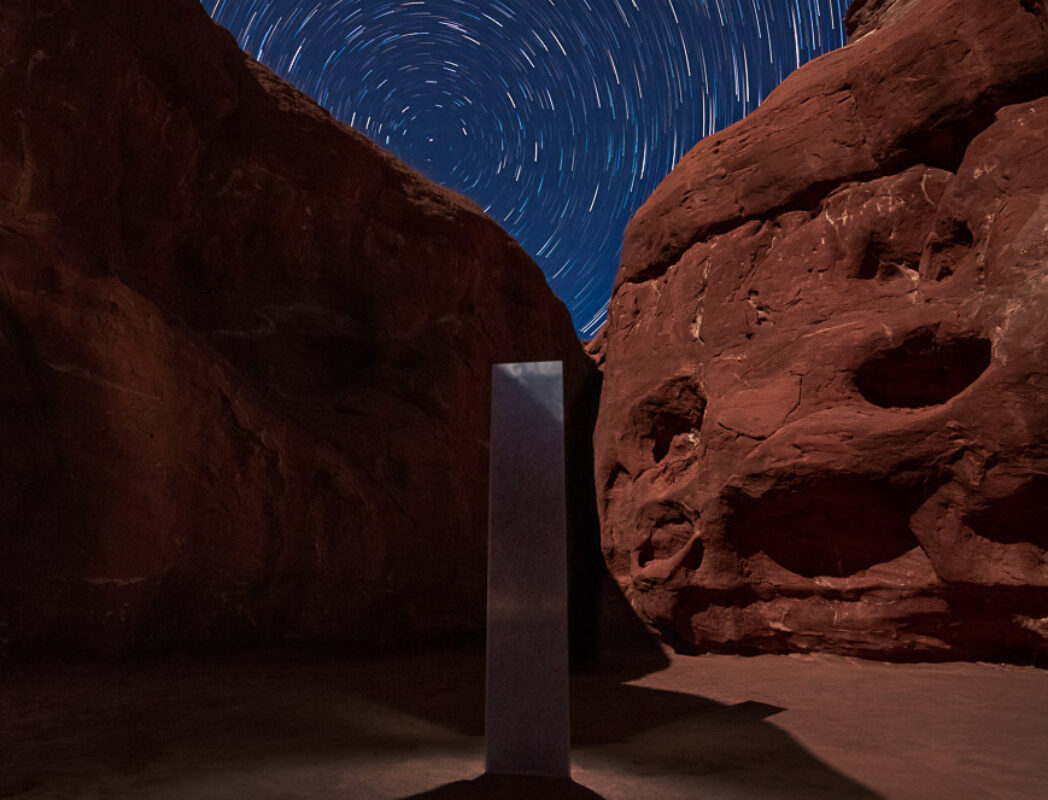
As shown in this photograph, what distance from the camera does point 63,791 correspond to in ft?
9.05

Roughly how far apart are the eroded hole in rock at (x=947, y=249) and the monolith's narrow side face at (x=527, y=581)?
16.5 feet

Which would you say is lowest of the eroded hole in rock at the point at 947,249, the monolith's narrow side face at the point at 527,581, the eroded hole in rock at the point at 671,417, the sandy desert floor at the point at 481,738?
the sandy desert floor at the point at 481,738

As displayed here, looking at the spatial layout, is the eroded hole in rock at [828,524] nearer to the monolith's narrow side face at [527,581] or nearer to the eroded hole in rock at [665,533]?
the eroded hole in rock at [665,533]

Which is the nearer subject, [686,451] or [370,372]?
[686,451]

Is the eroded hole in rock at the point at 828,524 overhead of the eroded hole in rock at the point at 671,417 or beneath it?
beneath

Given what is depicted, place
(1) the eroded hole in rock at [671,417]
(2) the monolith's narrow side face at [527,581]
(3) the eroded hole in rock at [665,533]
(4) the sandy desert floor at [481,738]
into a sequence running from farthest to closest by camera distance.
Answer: (1) the eroded hole in rock at [671,417], (3) the eroded hole in rock at [665,533], (2) the monolith's narrow side face at [527,581], (4) the sandy desert floor at [481,738]

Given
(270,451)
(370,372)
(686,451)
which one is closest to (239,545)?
(270,451)

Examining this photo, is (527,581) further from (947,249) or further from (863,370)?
(947,249)

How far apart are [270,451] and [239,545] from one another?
41.3 inches

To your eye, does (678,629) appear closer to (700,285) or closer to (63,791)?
(700,285)

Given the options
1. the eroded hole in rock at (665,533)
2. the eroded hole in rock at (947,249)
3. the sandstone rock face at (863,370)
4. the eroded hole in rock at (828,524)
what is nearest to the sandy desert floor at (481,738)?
the sandstone rock face at (863,370)

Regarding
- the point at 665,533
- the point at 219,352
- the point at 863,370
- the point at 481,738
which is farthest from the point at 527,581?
the point at 219,352

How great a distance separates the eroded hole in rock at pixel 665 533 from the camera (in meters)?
7.84

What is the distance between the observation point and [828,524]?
682 centimetres
